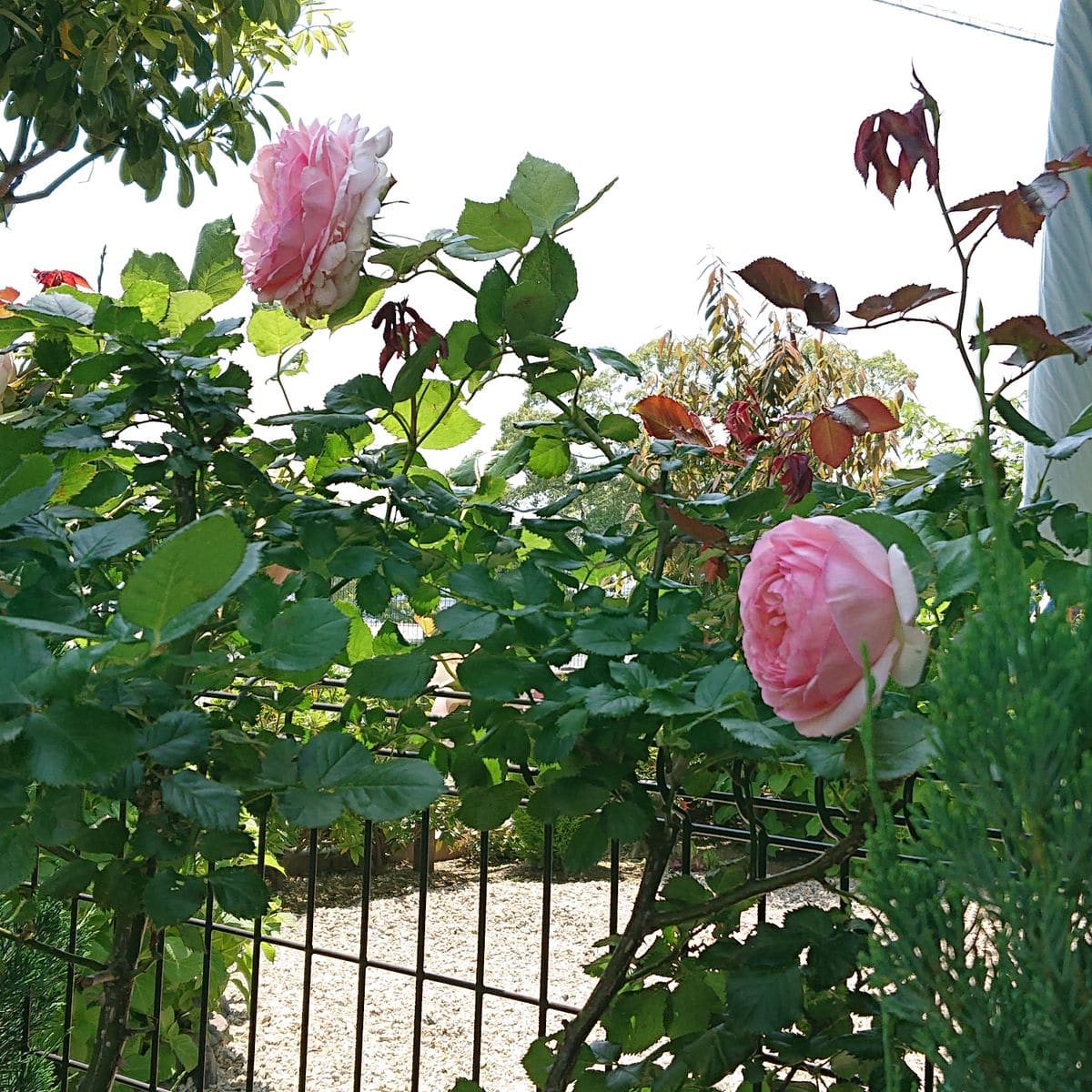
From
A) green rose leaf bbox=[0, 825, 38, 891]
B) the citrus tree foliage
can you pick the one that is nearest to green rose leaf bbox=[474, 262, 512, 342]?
green rose leaf bbox=[0, 825, 38, 891]

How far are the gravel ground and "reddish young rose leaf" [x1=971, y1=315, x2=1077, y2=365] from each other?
231 centimetres

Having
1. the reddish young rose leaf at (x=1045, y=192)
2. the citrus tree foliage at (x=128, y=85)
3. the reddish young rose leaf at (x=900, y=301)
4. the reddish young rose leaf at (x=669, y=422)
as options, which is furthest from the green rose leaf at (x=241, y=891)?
the citrus tree foliage at (x=128, y=85)

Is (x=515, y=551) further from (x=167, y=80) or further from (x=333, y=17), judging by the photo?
(x=333, y=17)

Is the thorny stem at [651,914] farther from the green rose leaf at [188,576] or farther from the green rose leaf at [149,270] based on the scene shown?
the green rose leaf at [149,270]

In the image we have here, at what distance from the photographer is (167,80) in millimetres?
2461

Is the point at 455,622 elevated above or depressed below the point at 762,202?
below

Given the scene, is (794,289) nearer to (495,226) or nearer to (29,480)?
(495,226)

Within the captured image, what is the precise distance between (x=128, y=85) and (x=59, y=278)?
131cm

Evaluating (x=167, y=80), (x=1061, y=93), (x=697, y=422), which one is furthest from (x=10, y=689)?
(x=167, y=80)

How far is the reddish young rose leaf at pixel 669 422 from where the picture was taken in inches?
36.4

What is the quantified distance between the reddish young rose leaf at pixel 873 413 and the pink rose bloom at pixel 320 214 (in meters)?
0.37

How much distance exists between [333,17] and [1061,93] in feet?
7.77

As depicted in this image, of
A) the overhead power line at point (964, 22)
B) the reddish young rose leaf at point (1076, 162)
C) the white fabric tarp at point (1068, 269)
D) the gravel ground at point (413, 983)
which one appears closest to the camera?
the reddish young rose leaf at point (1076, 162)

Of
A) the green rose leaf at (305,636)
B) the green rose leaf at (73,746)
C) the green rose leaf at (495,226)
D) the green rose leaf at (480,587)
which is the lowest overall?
the green rose leaf at (73,746)
